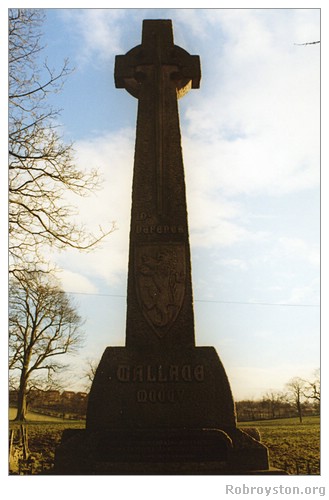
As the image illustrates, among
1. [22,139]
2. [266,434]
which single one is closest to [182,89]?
[22,139]

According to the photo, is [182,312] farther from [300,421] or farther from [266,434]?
[300,421]

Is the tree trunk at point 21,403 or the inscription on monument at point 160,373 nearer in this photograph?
the inscription on monument at point 160,373

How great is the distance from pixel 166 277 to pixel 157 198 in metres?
1.13

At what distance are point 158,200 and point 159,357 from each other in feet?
6.88

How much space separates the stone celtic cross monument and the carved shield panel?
1 centimetres

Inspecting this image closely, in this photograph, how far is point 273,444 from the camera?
50.6 feet

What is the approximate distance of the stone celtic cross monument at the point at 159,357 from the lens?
4.75m

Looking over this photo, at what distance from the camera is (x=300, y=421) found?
24.7 meters

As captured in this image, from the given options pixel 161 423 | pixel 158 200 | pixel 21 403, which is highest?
pixel 158 200

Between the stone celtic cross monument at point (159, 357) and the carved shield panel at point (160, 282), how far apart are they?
0.01 meters

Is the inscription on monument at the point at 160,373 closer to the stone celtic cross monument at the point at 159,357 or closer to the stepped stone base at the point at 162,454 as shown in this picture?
the stone celtic cross monument at the point at 159,357

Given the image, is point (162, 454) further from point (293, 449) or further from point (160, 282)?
point (293, 449)

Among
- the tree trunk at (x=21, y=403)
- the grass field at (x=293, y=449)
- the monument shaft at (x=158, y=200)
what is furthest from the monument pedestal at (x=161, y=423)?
the tree trunk at (x=21, y=403)

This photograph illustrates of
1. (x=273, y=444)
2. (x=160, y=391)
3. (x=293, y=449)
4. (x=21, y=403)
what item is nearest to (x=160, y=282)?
(x=160, y=391)
